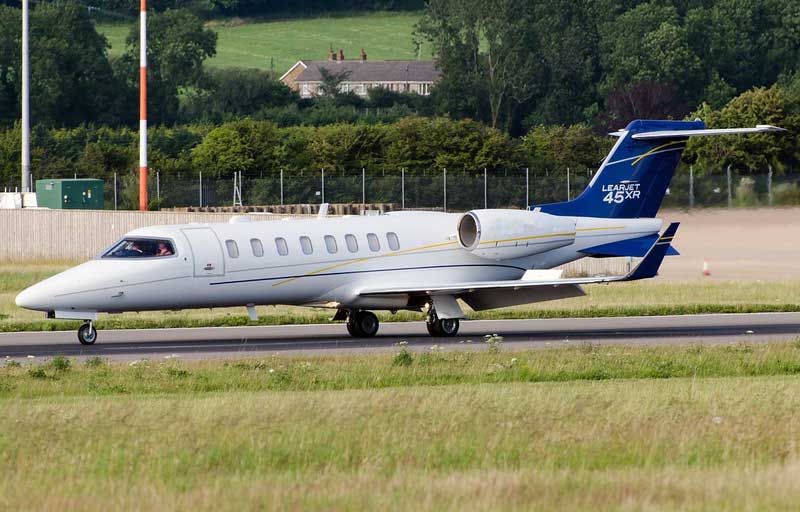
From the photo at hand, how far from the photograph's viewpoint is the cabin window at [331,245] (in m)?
29.6

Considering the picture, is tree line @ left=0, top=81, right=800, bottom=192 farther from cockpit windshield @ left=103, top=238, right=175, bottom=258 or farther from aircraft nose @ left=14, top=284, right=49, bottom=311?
aircraft nose @ left=14, top=284, right=49, bottom=311

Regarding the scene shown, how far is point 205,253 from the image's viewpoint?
2814 cm

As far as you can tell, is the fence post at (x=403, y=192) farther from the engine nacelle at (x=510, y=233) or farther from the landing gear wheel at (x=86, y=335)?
the landing gear wheel at (x=86, y=335)

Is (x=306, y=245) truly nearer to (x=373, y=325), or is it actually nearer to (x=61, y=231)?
(x=373, y=325)

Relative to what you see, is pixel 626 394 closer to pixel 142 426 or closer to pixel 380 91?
pixel 142 426

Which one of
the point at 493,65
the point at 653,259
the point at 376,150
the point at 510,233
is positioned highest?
the point at 493,65

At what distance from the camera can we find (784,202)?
166 feet

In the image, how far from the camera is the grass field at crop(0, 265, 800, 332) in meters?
34.3

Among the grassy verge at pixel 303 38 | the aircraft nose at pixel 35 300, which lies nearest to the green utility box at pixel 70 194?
the aircraft nose at pixel 35 300

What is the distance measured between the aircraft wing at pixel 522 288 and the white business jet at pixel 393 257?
0.09ft

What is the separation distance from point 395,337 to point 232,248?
14.4 feet

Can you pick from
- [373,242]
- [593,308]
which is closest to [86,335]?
[373,242]

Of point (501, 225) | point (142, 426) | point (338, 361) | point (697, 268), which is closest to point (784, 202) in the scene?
point (697, 268)

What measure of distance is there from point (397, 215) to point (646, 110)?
256 ft
